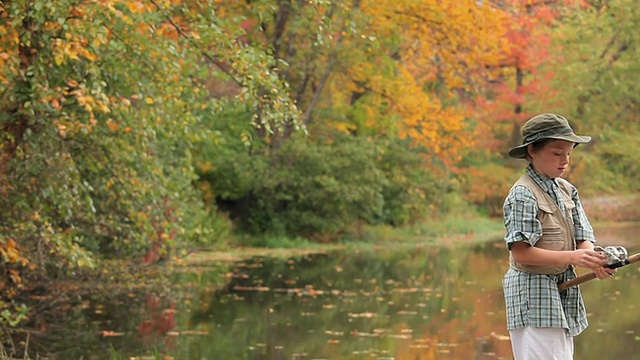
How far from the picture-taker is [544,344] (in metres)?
5.21

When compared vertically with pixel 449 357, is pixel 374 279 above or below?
above

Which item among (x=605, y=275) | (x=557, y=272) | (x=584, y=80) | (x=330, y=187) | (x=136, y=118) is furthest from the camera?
(x=584, y=80)

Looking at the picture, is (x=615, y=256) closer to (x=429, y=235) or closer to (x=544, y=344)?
(x=544, y=344)

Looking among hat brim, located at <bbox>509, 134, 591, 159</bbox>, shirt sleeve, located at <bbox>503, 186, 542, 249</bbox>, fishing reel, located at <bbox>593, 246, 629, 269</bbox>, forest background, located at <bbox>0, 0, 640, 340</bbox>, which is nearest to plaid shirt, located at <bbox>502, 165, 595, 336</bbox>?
shirt sleeve, located at <bbox>503, 186, 542, 249</bbox>

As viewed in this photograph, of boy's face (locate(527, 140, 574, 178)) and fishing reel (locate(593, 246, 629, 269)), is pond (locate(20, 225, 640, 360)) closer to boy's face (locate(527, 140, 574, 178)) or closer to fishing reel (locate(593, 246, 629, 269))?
boy's face (locate(527, 140, 574, 178))

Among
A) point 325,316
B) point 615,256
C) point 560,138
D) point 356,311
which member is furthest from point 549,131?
point 356,311

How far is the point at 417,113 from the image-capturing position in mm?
26547

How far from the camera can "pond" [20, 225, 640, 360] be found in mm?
11891

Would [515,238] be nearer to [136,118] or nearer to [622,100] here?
[136,118]

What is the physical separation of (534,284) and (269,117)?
15.6 ft

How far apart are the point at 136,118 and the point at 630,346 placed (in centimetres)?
537

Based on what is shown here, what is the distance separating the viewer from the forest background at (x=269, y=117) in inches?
387

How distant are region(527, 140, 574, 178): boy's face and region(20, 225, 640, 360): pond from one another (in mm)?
3364

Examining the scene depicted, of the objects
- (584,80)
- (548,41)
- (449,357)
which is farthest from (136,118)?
(548,41)
